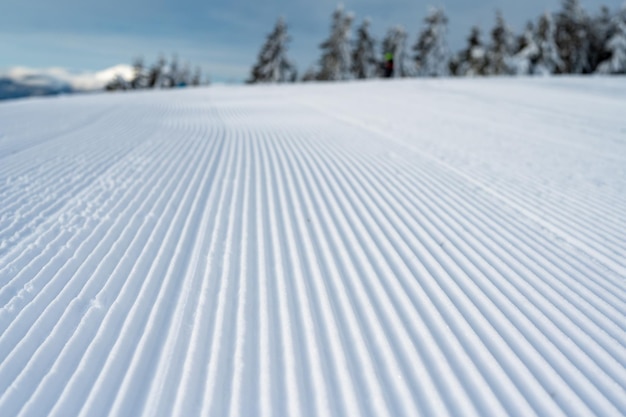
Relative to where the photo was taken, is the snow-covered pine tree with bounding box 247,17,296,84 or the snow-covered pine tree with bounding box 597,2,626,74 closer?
the snow-covered pine tree with bounding box 597,2,626,74

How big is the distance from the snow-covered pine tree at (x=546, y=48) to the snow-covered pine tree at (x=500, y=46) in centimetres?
526

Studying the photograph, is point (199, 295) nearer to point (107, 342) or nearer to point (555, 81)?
point (107, 342)

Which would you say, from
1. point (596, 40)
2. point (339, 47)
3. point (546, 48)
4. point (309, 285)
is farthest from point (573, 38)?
point (309, 285)

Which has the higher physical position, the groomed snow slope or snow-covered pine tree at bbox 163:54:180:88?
snow-covered pine tree at bbox 163:54:180:88

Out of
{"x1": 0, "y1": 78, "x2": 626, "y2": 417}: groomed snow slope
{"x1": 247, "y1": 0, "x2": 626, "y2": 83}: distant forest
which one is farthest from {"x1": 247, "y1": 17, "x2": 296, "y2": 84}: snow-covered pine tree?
{"x1": 0, "y1": 78, "x2": 626, "y2": 417}: groomed snow slope

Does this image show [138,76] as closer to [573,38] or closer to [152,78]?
[152,78]

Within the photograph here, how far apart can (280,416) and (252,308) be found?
91 centimetres

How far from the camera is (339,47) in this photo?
45062mm

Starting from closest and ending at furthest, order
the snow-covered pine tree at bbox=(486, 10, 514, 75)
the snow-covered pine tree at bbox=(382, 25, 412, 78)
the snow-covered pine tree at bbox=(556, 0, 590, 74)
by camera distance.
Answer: the snow-covered pine tree at bbox=(556, 0, 590, 74), the snow-covered pine tree at bbox=(486, 10, 514, 75), the snow-covered pine tree at bbox=(382, 25, 412, 78)

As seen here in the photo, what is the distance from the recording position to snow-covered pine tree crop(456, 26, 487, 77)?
44.2 meters

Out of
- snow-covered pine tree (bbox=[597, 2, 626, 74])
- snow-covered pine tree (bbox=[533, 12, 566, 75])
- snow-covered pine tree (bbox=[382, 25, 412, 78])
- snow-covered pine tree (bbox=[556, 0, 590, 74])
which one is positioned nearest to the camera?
snow-covered pine tree (bbox=[597, 2, 626, 74])

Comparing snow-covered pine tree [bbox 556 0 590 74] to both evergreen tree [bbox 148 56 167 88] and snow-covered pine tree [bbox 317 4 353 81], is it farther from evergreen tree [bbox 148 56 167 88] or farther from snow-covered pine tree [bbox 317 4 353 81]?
evergreen tree [bbox 148 56 167 88]

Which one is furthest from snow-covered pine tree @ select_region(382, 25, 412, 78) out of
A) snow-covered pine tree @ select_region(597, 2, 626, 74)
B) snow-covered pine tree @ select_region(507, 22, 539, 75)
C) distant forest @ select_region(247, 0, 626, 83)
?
snow-covered pine tree @ select_region(597, 2, 626, 74)

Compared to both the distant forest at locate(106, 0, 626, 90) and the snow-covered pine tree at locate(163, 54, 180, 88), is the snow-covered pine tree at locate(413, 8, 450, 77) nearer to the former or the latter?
the distant forest at locate(106, 0, 626, 90)
